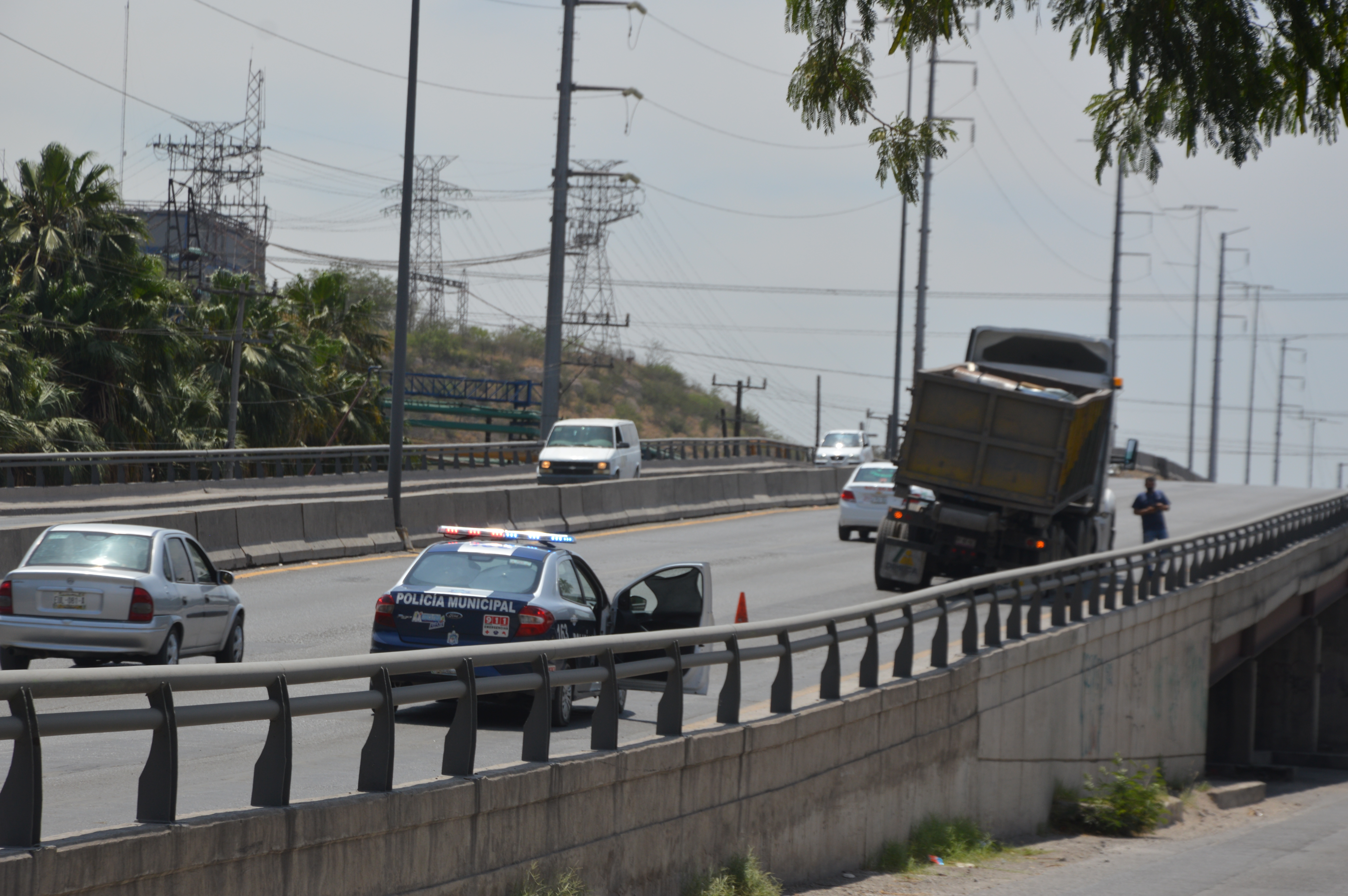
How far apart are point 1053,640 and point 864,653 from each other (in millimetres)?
5563

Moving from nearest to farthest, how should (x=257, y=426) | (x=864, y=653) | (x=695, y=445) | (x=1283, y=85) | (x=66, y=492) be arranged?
1. (x=1283, y=85)
2. (x=864, y=653)
3. (x=66, y=492)
4. (x=257, y=426)
5. (x=695, y=445)

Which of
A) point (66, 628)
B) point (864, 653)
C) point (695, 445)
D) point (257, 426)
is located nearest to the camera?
point (864, 653)

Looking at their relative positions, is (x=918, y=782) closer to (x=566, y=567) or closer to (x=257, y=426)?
(x=566, y=567)

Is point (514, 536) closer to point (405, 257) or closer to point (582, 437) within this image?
point (405, 257)

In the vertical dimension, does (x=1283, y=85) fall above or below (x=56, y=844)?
above

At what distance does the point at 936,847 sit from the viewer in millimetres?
13453

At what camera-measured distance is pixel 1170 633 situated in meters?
22.8

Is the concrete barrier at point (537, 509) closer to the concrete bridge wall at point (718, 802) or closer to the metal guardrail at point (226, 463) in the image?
the metal guardrail at point (226, 463)

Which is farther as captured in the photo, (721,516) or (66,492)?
(721,516)

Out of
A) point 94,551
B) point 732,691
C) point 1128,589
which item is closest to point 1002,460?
point 1128,589

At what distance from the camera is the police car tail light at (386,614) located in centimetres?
1217

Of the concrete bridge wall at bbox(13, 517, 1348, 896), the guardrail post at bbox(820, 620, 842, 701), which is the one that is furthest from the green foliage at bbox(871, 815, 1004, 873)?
the guardrail post at bbox(820, 620, 842, 701)

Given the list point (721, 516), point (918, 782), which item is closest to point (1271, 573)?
point (721, 516)

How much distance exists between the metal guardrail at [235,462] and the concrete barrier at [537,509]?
9228 mm
